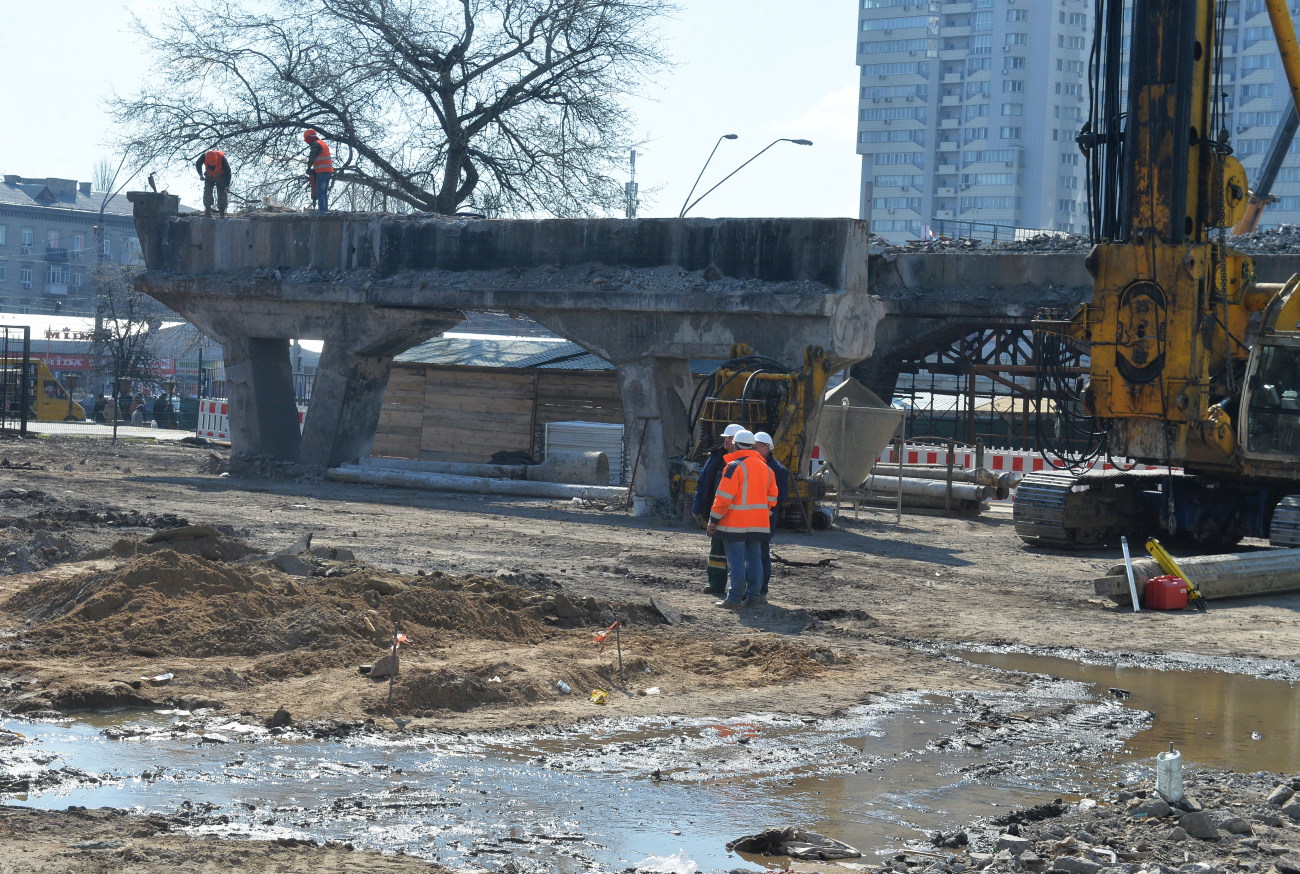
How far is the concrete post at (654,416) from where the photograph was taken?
21.7 m

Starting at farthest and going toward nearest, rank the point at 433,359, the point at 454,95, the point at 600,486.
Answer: the point at 454,95 < the point at 433,359 < the point at 600,486

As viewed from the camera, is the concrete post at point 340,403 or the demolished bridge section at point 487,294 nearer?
the demolished bridge section at point 487,294

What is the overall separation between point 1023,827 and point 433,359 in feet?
84.0

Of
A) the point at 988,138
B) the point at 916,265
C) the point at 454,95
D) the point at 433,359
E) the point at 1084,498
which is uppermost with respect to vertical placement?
the point at 988,138

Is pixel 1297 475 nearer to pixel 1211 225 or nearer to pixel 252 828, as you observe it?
pixel 1211 225

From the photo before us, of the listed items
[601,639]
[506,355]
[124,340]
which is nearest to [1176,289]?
[601,639]

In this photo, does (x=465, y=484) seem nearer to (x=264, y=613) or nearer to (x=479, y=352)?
(x=479, y=352)

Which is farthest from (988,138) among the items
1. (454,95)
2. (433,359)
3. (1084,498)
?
(1084,498)

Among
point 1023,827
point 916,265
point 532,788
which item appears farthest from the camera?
point 916,265

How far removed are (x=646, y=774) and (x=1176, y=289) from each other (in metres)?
10.8

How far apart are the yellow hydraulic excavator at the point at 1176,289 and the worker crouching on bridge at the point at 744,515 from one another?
212 inches

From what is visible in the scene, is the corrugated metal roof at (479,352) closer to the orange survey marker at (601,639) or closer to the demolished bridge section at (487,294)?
the demolished bridge section at (487,294)

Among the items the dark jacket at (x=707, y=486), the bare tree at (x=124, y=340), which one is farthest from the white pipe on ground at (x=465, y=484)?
the bare tree at (x=124, y=340)

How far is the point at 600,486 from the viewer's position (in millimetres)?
23781
